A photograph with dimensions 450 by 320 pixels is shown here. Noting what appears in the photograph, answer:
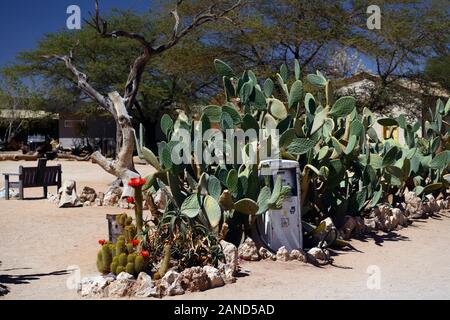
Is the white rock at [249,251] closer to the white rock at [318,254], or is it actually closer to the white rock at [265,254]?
the white rock at [265,254]

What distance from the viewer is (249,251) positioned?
306 inches

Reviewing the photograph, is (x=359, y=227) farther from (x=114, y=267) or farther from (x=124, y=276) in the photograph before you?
(x=124, y=276)

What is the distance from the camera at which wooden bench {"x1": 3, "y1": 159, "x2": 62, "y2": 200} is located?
14.0 metres

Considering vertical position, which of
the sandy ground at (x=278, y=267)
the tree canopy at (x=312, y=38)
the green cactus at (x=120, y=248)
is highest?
the tree canopy at (x=312, y=38)

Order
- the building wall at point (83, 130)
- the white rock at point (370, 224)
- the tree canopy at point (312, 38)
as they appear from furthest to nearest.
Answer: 1. the building wall at point (83, 130)
2. the tree canopy at point (312, 38)
3. the white rock at point (370, 224)

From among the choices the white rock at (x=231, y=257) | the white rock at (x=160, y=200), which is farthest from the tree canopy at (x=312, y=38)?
the white rock at (x=231, y=257)

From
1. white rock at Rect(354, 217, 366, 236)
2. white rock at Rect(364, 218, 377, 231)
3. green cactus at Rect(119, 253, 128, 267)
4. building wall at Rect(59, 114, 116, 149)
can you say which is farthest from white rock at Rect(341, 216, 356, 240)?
building wall at Rect(59, 114, 116, 149)

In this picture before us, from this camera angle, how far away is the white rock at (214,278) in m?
6.52

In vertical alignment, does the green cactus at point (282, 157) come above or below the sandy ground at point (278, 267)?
above

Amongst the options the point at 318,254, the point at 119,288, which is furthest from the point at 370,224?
the point at 119,288

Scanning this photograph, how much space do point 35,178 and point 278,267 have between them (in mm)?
8340

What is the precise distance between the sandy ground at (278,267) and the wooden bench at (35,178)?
304 cm

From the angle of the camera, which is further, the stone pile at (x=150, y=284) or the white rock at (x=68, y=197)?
the white rock at (x=68, y=197)

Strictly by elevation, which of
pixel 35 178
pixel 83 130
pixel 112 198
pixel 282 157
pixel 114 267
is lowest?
pixel 114 267
